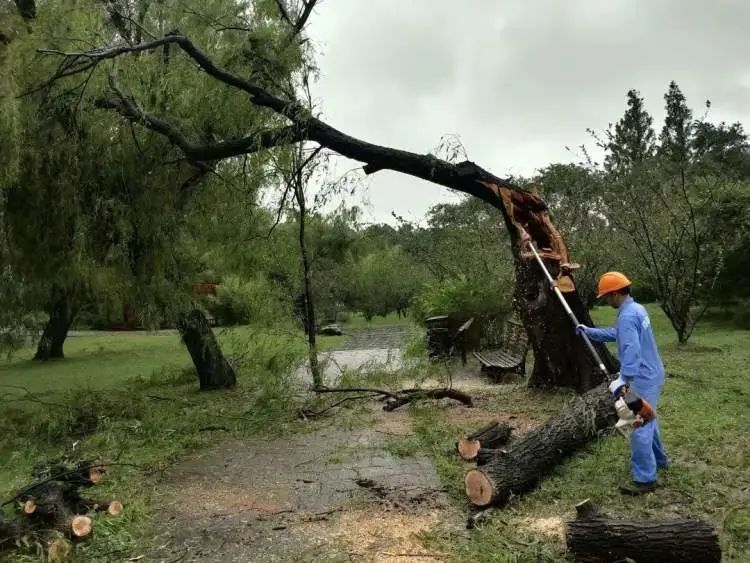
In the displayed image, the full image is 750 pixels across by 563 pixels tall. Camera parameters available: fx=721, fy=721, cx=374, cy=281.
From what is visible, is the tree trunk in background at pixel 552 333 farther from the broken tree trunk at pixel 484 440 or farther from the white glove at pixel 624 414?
the white glove at pixel 624 414

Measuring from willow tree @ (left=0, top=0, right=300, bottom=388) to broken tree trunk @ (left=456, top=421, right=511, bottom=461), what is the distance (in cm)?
492

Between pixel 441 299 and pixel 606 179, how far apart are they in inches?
238

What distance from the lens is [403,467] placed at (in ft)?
20.8

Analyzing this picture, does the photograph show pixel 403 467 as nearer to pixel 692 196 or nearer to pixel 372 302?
pixel 692 196

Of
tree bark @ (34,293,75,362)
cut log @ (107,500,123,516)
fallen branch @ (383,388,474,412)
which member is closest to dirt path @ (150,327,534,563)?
cut log @ (107,500,123,516)

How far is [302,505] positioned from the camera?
5.43 metres

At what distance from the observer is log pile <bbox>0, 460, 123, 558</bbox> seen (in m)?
4.56

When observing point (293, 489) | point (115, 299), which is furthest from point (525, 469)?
point (115, 299)

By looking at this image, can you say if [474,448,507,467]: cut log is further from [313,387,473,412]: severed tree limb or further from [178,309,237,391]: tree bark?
[178,309,237,391]: tree bark

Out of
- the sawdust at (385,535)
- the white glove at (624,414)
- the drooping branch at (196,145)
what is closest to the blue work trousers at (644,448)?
the white glove at (624,414)

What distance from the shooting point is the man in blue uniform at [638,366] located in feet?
16.3

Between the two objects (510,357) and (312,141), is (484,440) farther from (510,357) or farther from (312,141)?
(510,357)

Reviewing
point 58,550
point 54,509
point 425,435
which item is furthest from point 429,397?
point 58,550

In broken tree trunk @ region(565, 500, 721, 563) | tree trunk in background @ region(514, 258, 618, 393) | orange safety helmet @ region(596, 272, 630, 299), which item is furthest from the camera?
tree trunk in background @ region(514, 258, 618, 393)
